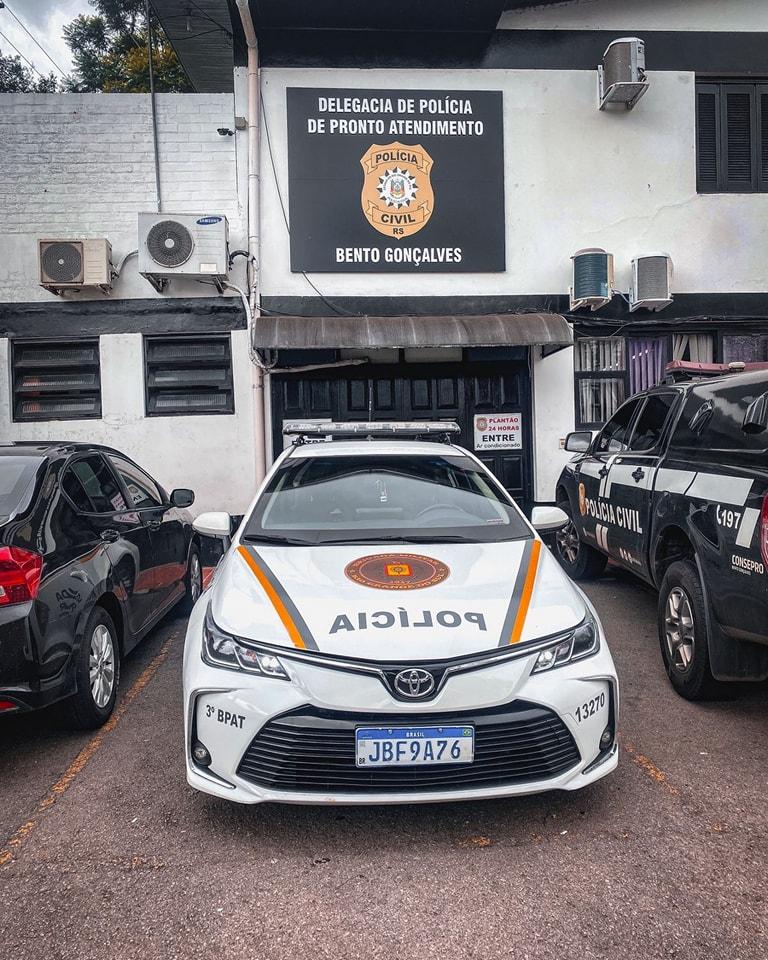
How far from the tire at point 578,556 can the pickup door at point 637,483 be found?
1.14 metres

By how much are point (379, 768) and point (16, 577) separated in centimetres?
193

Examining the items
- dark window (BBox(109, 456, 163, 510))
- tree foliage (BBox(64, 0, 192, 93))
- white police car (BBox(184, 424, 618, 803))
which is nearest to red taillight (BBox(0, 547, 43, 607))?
white police car (BBox(184, 424, 618, 803))

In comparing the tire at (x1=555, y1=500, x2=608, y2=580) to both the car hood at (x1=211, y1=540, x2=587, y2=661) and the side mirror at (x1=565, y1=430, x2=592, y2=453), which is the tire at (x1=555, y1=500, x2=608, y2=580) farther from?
the car hood at (x1=211, y1=540, x2=587, y2=661)

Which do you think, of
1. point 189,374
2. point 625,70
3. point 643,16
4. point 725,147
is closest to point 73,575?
point 189,374

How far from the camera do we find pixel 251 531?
384cm

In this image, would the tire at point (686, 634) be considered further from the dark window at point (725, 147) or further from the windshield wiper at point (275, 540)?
the dark window at point (725, 147)

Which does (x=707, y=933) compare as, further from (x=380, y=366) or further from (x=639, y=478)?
(x=380, y=366)

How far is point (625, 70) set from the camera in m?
8.89

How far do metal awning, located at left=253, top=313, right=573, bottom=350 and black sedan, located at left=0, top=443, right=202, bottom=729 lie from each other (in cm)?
333

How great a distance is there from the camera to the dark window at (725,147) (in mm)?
9539

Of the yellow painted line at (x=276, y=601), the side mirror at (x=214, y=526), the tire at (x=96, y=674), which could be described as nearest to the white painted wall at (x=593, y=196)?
the side mirror at (x=214, y=526)

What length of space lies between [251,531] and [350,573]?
2.70 feet

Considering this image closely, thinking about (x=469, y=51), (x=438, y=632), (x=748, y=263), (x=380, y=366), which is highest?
(x=469, y=51)

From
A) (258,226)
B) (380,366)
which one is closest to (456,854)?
(380,366)
